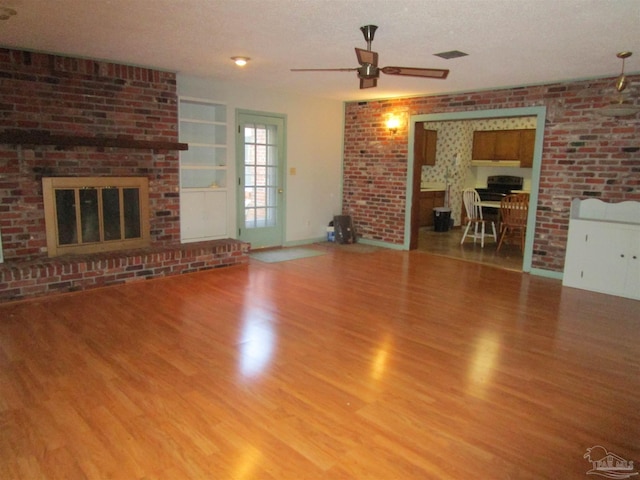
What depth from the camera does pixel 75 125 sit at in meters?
4.82

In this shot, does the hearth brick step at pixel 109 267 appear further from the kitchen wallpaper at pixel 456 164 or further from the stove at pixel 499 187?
the stove at pixel 499 187

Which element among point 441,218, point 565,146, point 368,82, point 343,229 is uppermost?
point 368,82

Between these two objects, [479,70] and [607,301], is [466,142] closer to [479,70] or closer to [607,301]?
[479,70]

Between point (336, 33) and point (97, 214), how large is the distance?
328 cm

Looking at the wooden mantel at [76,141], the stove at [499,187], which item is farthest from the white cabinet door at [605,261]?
the wooden mantel at [76,141]

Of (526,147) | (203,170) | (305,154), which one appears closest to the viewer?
(203,170)

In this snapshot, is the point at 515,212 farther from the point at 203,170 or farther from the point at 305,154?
the point at 203,170

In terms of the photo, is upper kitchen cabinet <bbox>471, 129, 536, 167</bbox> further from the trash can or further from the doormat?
the doormat

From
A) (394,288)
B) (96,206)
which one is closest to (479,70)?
(394,288)

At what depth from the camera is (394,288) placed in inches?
195

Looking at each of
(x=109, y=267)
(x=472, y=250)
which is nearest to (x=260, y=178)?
(x=109, y=267)

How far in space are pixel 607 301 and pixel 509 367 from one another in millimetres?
2383

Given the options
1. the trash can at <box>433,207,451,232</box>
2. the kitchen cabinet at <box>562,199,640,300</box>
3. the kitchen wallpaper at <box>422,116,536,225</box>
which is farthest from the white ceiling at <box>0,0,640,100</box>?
the kitchen wallpaper at <box>422,116,536,225</box>

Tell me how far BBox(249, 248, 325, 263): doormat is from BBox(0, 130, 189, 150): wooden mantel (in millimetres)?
1838
